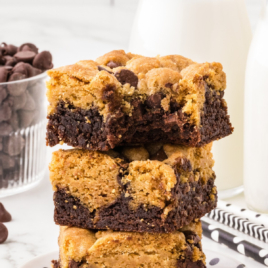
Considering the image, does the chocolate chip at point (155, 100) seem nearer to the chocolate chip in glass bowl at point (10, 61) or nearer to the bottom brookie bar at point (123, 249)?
the bottom brookie bar at point (123, 249)

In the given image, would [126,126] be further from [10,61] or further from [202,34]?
[10,61]

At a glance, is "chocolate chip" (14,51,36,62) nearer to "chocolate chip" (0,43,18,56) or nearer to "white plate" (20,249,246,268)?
"chocolate chip" (0,43,18,56)

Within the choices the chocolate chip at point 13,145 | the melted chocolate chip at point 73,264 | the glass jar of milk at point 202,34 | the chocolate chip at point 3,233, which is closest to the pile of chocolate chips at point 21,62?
the chocolate chip at point 13,145

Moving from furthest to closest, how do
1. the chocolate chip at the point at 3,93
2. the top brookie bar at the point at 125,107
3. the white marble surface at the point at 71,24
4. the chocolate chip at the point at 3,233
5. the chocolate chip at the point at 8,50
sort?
the white marble surface at the point at 71,24 < the chocolate chip at the point at 8,50 < the chocolate chip at the point at 3,93 < the chocolate chip at the point at 3,233 < the top brookie bar at the point at 125,107

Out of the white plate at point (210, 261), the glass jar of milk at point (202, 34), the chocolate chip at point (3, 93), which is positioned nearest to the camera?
the white plate at point (210, 261)

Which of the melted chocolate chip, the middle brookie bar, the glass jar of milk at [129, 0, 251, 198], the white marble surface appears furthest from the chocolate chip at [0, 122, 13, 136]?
the white marble surface

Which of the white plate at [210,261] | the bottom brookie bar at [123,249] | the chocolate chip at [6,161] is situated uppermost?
the chocolate chip at [6,161]

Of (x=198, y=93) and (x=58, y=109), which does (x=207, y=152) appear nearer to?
(x=198, y=93)

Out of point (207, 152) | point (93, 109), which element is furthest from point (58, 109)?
point (207, 152)
